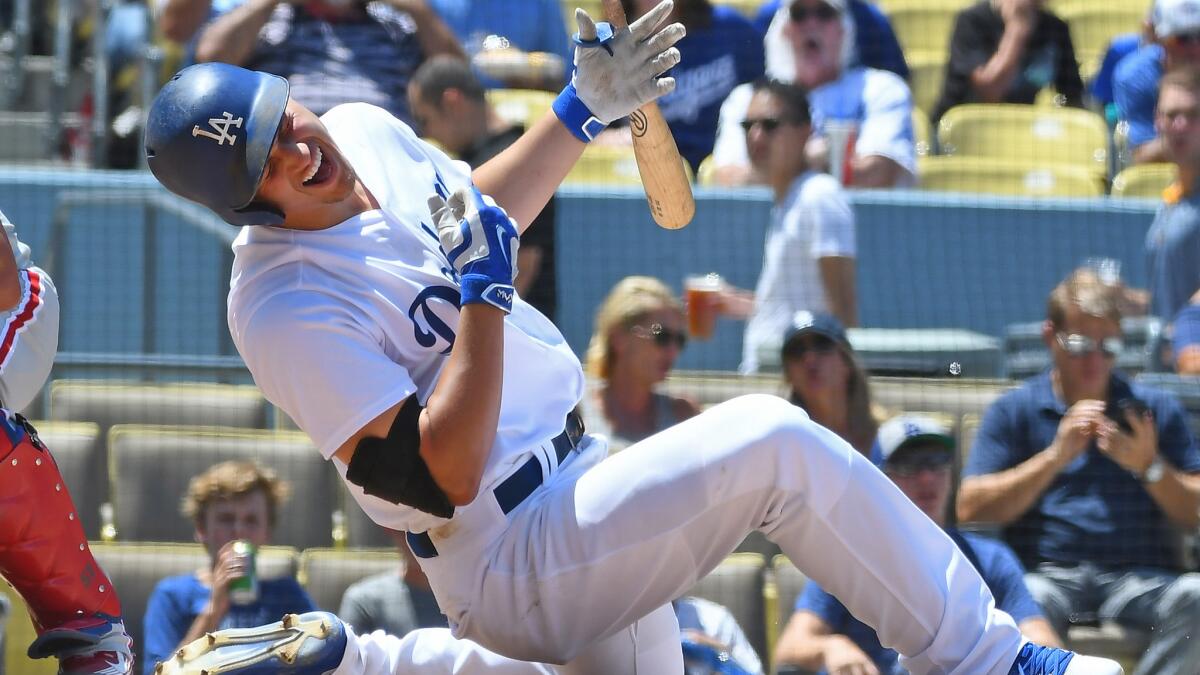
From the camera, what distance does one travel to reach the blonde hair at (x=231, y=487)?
4379 mm

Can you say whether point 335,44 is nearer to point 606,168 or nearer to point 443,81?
point 443,81

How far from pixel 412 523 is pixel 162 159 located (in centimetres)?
69

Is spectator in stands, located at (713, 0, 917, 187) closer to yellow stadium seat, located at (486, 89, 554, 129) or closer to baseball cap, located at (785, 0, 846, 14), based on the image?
baseball cap, located at (785, 0, 846, 14)

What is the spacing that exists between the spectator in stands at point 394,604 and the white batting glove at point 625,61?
1.69 metres

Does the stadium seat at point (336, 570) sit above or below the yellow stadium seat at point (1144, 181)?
below

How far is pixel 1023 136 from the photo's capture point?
6.73 meters

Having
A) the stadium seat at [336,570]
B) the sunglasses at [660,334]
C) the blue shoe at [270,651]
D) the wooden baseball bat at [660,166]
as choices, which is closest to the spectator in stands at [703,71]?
the sunglasses at [660,334]

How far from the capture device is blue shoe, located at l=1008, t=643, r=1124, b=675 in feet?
8.27

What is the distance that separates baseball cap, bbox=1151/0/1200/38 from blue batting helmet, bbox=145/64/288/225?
4.56 metres

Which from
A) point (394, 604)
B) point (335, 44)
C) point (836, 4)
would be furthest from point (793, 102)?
point (394, 604)

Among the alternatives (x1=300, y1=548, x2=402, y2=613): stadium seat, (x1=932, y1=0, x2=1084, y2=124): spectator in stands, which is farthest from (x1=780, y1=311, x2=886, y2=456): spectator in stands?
(x1=932, y1=0, x2=1084, y2=124): spectator in stands

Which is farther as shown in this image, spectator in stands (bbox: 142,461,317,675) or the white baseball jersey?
spectator in stands (bbox: 142,461,317,675)

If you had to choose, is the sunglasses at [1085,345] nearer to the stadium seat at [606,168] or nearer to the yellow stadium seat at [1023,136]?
the stadium seat at [606,168]

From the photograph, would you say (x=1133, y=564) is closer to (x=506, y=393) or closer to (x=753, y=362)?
(x=753, y=362)
